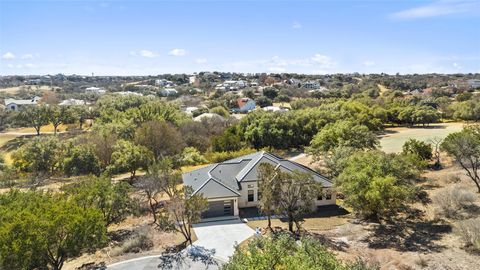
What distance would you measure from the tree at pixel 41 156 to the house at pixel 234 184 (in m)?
21.2

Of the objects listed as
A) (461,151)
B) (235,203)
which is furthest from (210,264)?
(461,151)

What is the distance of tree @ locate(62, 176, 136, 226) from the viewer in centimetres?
2545

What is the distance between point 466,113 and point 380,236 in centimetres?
6891

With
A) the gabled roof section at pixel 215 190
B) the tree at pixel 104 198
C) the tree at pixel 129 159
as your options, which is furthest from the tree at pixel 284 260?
the tree at pixel 129 159

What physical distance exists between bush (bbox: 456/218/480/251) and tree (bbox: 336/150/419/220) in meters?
3.88

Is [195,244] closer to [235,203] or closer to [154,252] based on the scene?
[154,252]

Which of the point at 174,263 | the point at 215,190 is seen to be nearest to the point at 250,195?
the point at 215,190

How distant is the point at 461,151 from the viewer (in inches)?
1337

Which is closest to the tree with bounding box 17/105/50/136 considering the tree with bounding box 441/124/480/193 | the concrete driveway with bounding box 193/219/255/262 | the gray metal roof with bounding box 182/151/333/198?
the gray metal roof with bounding box 182/151/333/198

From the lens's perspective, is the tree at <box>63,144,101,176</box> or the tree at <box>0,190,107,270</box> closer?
the tree at <box>0,190,107,270</box>

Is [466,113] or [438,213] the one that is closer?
[438,213]

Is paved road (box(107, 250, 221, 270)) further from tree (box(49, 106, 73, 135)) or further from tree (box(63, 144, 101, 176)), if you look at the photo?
tree (box(49, 106, 73, 135))

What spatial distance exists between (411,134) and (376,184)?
51.7 m

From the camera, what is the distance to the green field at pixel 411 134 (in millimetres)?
60897
